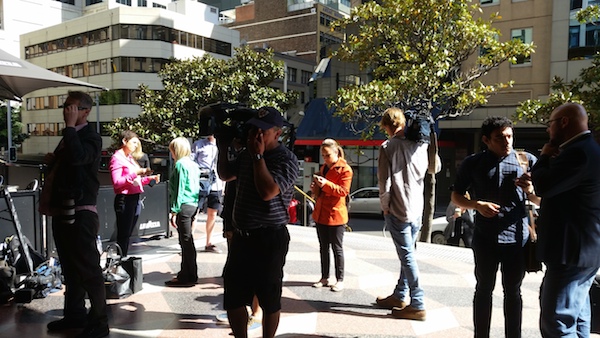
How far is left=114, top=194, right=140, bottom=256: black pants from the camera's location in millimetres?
5562

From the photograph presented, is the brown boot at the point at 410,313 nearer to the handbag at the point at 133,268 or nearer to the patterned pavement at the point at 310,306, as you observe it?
the patterned pavement at the point at 310,306

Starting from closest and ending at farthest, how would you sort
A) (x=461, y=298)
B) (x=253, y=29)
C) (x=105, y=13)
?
(x=461, y=298), (x=105, y=13), (x=253, y=29)

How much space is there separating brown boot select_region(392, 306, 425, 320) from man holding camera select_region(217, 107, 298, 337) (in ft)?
5.08

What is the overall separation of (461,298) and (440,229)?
718 centimetres

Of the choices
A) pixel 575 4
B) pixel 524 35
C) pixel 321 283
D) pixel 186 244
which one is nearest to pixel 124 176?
pixel 186 244

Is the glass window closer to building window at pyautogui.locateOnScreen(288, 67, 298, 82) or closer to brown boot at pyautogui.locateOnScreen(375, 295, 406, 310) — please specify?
Result: brown boot at pyautogui.locateOnScreen(375, 295, 406, 310)

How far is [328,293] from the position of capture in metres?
5.02

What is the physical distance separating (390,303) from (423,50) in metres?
7.68

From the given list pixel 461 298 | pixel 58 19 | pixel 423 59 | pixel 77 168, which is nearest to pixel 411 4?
pixel 423 59

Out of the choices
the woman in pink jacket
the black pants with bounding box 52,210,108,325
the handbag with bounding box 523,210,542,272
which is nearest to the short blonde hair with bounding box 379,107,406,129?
the handbag with bounding box 523,210,542,272

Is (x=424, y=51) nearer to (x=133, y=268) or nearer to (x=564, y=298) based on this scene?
(x=133, y=268)

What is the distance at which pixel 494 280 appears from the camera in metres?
3.31

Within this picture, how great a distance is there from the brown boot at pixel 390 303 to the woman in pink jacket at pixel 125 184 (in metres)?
3.01

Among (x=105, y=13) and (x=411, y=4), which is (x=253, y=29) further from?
(x=411, y=4)
